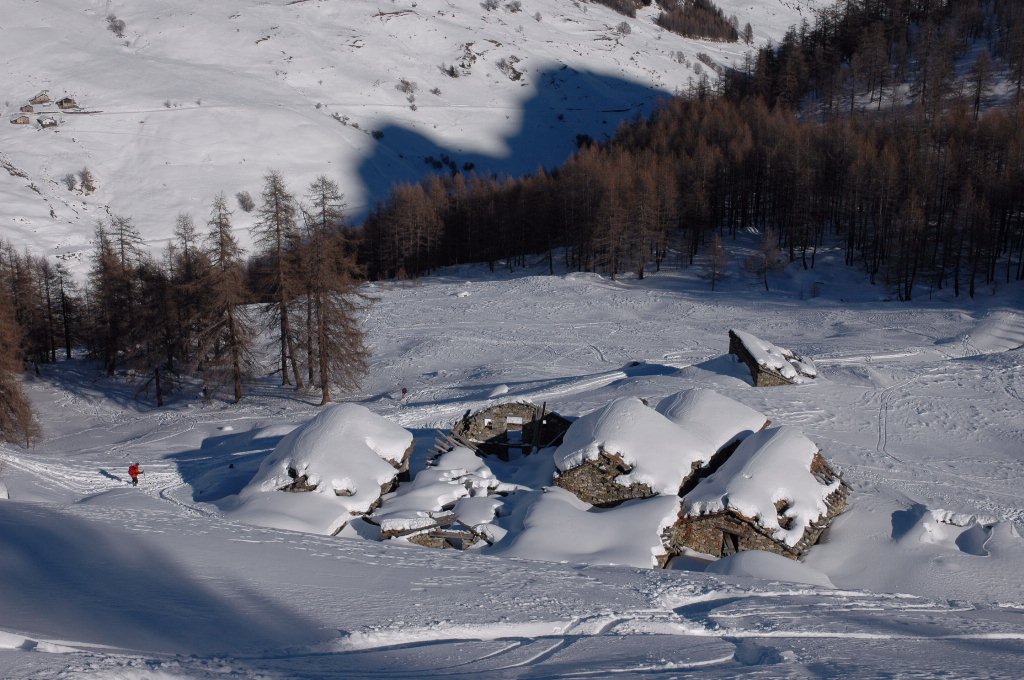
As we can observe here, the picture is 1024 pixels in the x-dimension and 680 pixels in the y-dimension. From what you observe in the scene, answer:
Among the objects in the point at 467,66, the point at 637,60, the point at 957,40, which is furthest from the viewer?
the point at 637,60

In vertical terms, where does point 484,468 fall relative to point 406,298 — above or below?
below

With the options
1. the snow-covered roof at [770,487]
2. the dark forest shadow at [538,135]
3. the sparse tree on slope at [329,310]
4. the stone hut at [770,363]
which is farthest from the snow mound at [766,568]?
the dark forest shadow at [538,135]

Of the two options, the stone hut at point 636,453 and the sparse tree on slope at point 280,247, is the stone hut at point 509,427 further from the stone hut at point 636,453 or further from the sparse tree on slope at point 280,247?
the sparse tree on slope at point 280,247

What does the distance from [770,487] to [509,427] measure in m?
9.05

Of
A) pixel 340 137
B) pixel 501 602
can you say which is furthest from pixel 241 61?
pixel 501 602

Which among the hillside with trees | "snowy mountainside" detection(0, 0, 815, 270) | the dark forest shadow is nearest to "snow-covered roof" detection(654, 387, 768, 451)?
the hillside with trees

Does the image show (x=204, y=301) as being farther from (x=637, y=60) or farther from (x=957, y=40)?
(x=637, y=60)

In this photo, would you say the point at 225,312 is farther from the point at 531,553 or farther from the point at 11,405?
the point at 531,553

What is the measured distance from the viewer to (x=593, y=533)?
51.7 ft

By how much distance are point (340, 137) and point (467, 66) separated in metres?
41.0

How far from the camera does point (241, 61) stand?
113812 millimetres

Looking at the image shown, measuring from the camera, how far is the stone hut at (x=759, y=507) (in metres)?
16.3

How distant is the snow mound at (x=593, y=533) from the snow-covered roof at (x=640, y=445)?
0.74 metres

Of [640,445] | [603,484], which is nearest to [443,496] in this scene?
[603,484]
